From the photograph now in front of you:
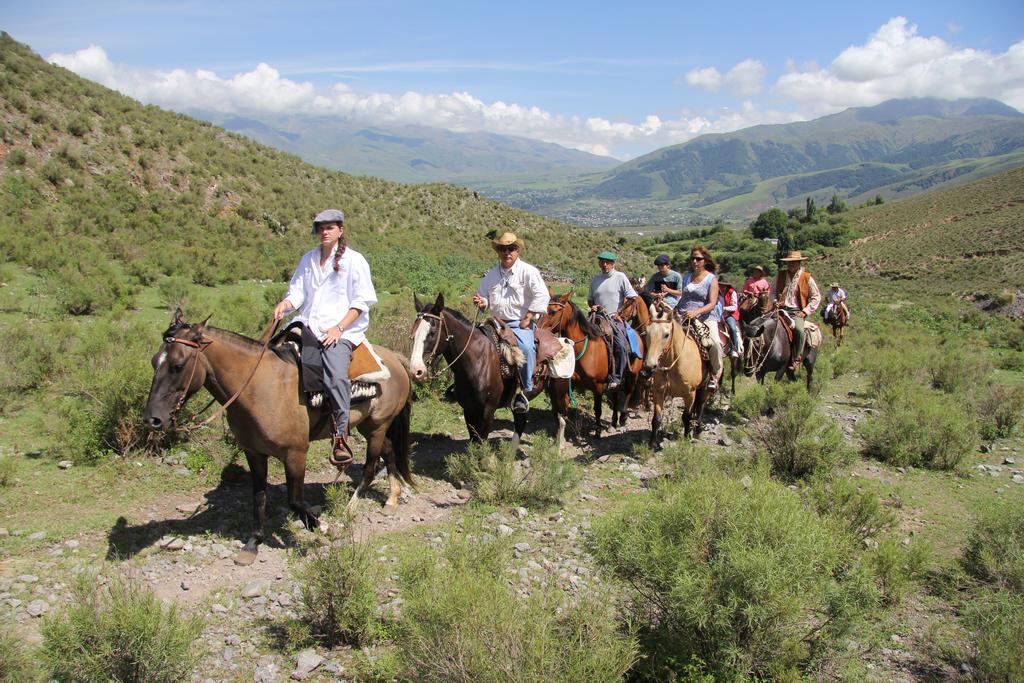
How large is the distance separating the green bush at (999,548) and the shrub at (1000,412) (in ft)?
16.7

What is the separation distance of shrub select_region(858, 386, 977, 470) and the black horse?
2072mm

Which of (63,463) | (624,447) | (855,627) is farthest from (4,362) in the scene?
(855,627)

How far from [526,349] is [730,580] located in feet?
14.7

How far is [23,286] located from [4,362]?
759cm

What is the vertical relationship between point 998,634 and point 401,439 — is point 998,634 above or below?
below

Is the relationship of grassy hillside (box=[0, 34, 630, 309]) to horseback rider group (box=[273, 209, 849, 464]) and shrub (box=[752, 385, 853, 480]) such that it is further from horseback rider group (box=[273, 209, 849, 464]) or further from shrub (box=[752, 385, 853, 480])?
shrub (box=[752, 385, 853, 480])

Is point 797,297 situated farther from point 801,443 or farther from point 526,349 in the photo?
point 526,349

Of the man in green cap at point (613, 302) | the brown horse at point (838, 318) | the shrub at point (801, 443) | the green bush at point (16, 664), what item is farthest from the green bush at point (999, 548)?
the brown horse at point (838, 318)

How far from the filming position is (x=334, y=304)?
5.60 meters

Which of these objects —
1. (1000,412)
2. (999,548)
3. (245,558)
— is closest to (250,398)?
(245,558)

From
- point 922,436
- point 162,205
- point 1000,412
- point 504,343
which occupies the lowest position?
point 1000,412

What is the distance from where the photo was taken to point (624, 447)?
923 centimetres

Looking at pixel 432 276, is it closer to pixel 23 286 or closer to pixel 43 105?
pixel 23 286

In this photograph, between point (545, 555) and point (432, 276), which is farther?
point (432, 276)
